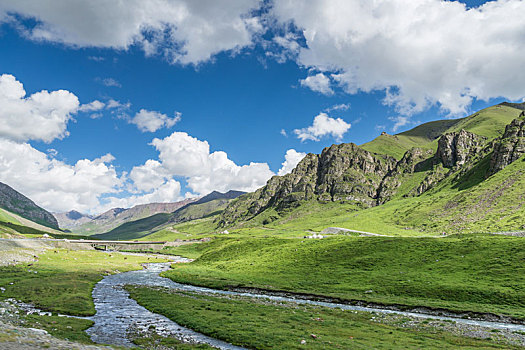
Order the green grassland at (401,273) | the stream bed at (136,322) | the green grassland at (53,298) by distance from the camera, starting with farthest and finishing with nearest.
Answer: the green grassland at (401,273)
the green grassland at (53,298)
the stream bed at (136,322)

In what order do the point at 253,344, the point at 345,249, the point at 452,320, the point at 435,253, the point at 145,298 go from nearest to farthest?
1. the point at 253,344
2. the point at 452,320
3. the point at 145,298
4. the point at 435,253
5. the point at 345,249

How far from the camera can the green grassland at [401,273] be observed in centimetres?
5384

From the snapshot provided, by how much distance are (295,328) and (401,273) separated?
45.5 m

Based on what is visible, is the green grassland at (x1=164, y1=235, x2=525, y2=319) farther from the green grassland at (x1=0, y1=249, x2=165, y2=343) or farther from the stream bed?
the green grassland at (x1=0, y1=249, x2=165, y2=343)

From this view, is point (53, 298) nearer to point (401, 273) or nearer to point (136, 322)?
point (136, 322)

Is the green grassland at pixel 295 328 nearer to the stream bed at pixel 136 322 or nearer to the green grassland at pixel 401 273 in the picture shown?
Result: the stream bed at pixel 136 322

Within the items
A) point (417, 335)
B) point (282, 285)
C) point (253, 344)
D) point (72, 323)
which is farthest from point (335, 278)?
point (72, 323)

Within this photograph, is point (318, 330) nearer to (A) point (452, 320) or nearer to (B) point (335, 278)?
(A) point (452, 320)

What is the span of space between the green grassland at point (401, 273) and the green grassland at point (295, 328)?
55.7ft

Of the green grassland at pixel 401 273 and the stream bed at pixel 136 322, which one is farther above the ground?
the green grassland at pixel 401 273

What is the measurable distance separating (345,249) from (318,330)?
214ft

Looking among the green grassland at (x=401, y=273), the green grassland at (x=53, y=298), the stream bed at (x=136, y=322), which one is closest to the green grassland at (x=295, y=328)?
the stream bed at (x=136, y=322)

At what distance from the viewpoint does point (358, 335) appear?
111ft

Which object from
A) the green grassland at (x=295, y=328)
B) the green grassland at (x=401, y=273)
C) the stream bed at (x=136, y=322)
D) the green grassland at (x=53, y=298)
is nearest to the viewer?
the green grassland at (x=295, y=328)
